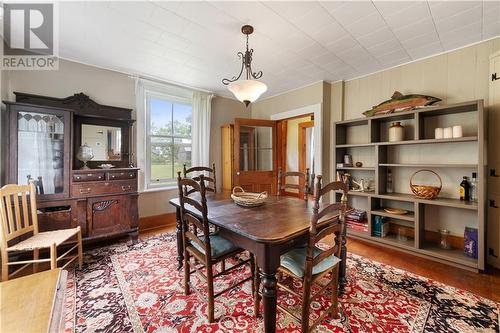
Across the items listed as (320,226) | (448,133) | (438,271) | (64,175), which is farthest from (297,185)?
(64,175)

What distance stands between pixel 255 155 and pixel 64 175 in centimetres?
291

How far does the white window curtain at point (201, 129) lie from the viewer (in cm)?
401

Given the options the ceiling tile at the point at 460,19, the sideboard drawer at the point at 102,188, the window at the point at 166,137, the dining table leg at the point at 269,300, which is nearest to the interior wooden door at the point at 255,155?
the window at the point at 166,137

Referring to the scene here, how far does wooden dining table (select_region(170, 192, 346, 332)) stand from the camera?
1.28m

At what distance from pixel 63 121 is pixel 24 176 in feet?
2.38

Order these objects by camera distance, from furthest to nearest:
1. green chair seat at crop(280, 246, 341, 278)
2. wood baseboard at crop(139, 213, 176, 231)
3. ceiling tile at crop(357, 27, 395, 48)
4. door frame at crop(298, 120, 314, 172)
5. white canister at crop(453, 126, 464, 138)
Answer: door frame at crop(298, 120, 314, 172), wood baseboard at crop(139, 213, 176, 231), white canister at crop(453, 126, 464, 138), ceiling tile at crop(357, 27, 395, 48), green chair seat at crop(280, 246, 341, 278)

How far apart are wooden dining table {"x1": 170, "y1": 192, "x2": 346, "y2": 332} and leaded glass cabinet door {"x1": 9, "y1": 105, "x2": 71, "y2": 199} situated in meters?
1.92

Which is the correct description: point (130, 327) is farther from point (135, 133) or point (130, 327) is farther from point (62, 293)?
point (135, 133)

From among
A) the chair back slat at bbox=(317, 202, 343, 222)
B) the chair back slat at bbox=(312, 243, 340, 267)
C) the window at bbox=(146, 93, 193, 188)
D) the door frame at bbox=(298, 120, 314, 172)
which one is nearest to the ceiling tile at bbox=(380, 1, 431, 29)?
the chair back slat at bbox=(317, 202, 343, 222)

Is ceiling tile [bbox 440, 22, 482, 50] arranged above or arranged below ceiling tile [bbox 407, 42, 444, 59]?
below

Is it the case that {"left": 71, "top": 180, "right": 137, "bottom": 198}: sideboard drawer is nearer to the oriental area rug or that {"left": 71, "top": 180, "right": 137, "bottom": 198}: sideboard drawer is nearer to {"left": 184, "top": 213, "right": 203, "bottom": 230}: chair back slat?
the oriental area rug

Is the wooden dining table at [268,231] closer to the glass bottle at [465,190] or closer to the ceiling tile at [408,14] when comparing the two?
the glass bottle at [465,190]

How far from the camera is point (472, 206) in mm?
2221

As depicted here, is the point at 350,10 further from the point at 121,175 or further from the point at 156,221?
the point at 156,221
